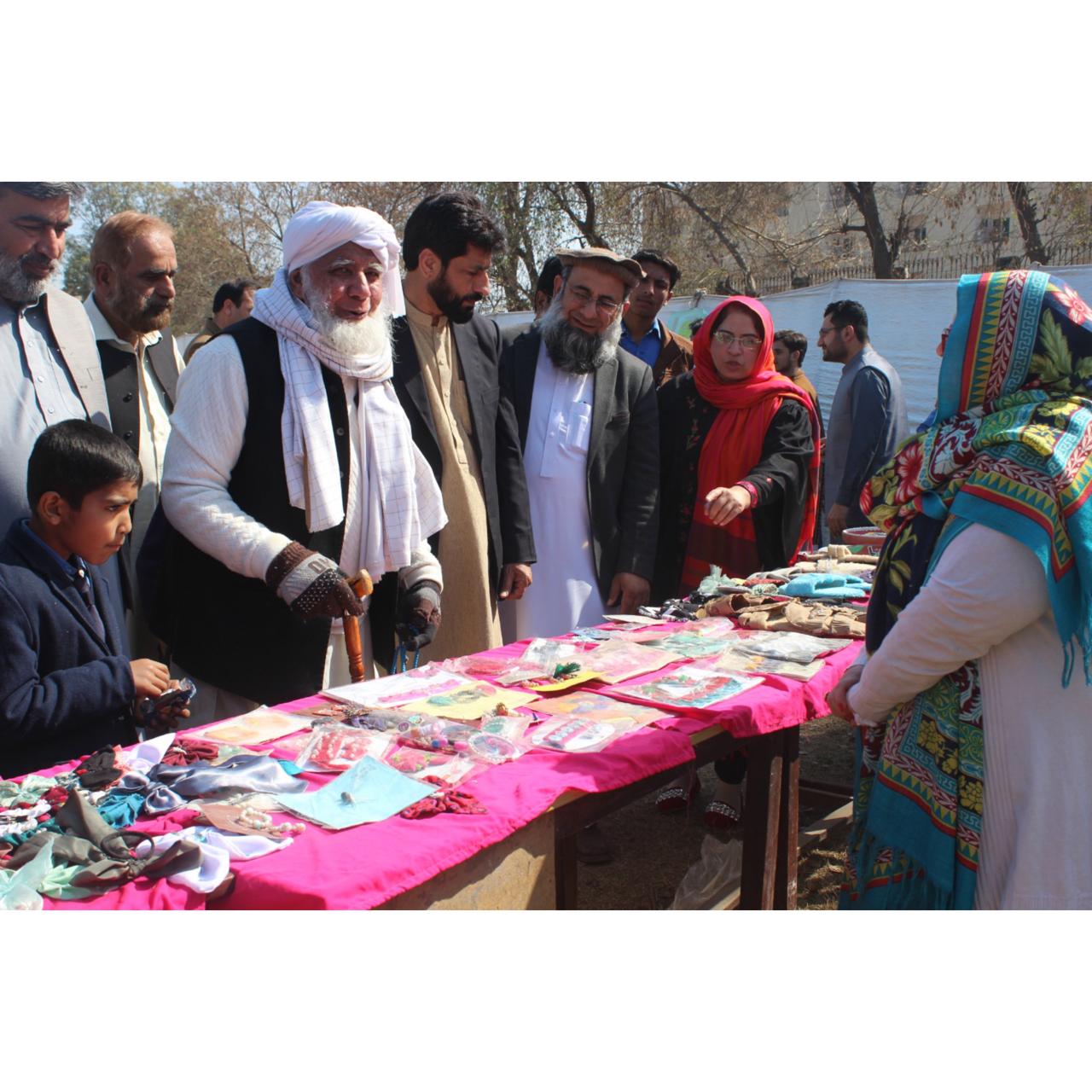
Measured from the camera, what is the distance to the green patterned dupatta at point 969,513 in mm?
1854

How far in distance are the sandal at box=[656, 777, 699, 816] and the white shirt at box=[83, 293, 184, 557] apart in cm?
237

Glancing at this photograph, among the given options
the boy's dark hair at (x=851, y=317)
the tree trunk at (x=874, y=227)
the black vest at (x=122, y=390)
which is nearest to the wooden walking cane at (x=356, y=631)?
the black vest at (x=122, y=390)

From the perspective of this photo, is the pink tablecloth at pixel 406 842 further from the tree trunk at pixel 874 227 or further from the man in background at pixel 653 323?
the tree trunk at pixel 874 227

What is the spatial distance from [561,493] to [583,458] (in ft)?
0.51

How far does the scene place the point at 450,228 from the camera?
11.0 feet

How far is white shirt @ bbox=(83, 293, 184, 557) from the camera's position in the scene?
3.12 metres

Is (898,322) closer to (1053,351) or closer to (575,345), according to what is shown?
(575,345)

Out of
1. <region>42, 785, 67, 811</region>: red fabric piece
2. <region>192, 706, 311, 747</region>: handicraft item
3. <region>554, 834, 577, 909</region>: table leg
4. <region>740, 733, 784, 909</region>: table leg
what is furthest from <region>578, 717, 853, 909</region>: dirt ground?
<region>42, 785, 67, 811</region>: red fabric piece

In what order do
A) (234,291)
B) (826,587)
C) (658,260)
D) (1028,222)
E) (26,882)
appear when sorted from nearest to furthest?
(26,882) < (826,587) < (658,260) < (234,291) < (1028,222)

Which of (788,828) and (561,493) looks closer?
(788,828)

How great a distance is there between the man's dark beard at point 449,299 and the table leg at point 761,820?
1.76 meters

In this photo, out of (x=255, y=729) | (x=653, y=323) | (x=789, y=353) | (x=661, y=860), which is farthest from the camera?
(x=789, y=353)

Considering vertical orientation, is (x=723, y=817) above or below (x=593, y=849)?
above

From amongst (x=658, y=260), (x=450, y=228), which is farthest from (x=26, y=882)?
(x=658, y=260)
